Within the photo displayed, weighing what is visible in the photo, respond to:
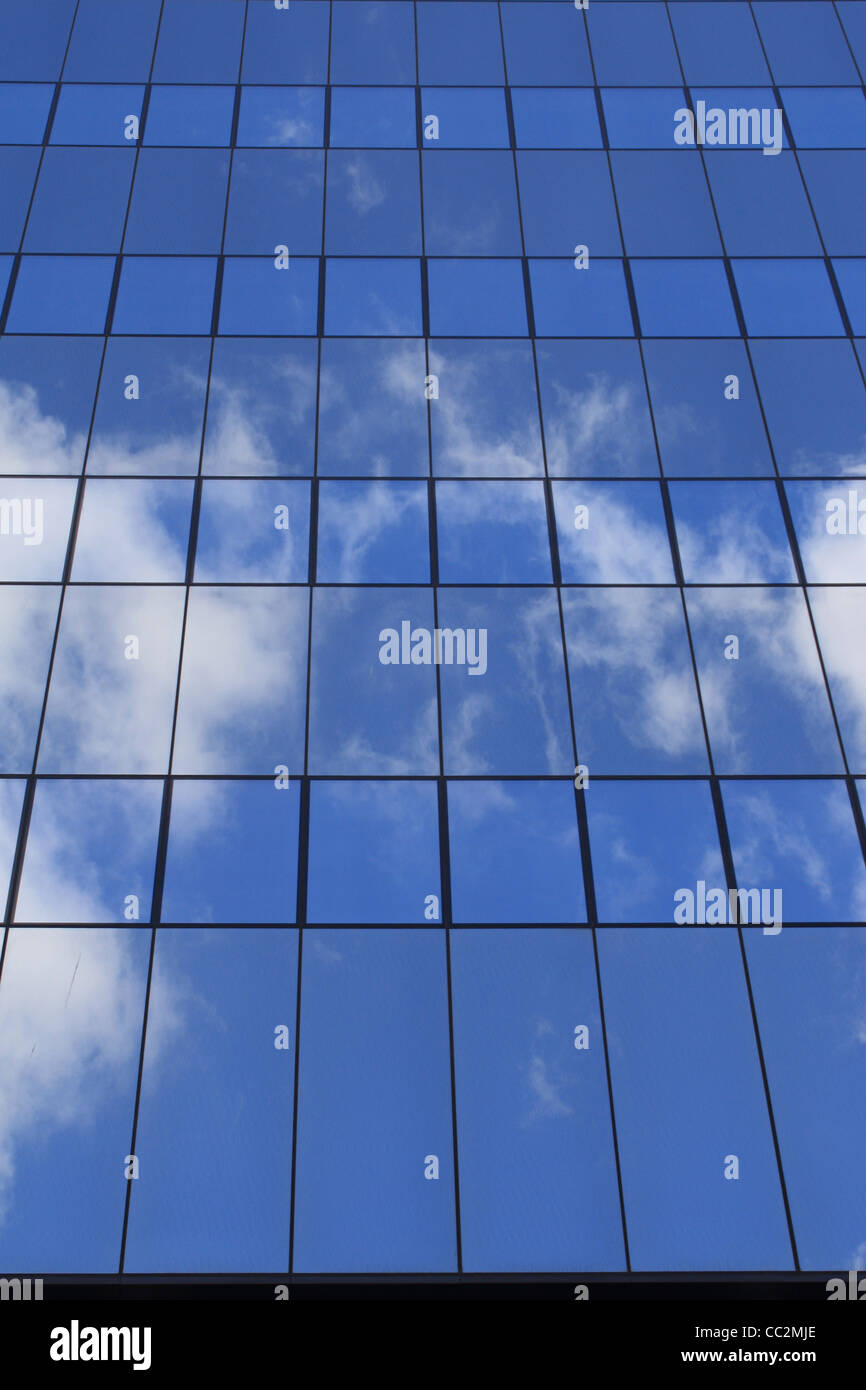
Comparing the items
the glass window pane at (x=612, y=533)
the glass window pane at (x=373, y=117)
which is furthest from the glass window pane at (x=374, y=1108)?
the glass window pane at (x=373, y=117)

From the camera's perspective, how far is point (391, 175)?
68.4 feet

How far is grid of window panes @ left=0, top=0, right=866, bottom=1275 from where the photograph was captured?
1278 centimetres

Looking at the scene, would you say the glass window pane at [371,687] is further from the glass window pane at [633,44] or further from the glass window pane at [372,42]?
the glass window pane at [633,44]

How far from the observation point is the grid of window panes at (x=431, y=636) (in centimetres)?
1278

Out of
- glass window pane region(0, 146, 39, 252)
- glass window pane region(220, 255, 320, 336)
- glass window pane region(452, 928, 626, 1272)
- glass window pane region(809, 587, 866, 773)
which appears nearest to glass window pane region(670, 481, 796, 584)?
glass window pane region(809, 587, 866, 773)

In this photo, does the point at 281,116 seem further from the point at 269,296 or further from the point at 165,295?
the point at 165,295

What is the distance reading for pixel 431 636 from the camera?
16.1 meters

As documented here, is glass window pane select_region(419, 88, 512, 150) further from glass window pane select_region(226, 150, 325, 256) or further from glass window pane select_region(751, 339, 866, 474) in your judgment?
glass window pane select_region(751, 339, 866, 474)

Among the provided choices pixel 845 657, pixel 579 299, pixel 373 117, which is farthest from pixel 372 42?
pixel 845 657

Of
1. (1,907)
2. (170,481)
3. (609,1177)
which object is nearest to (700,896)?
(609,1177)

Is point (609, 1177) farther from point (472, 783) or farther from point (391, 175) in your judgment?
point (391, 175)
